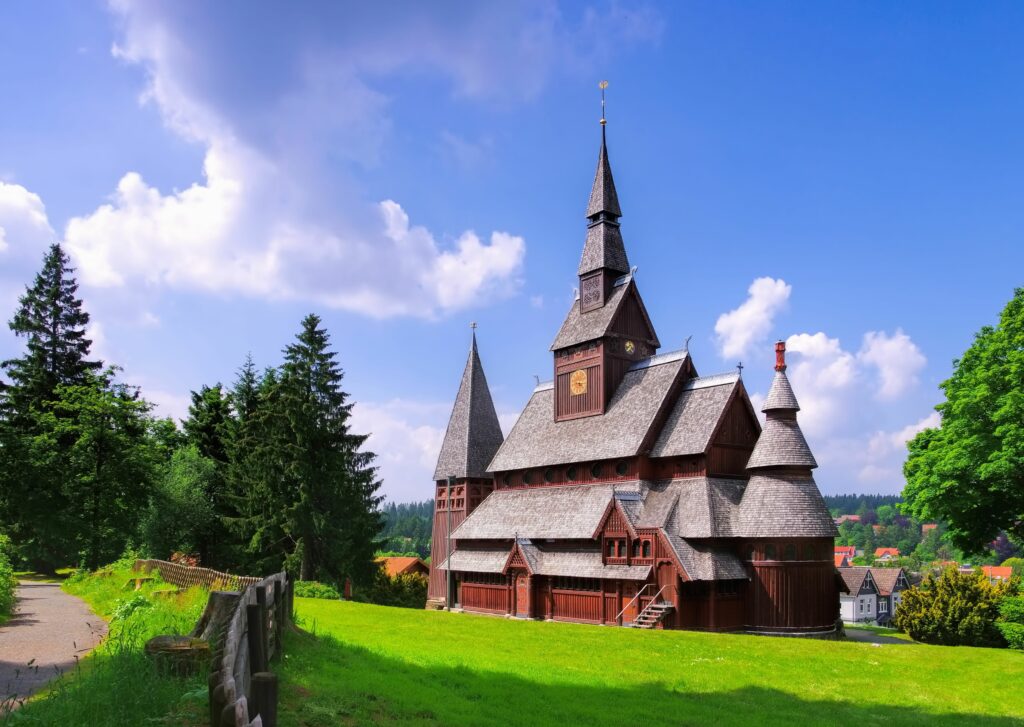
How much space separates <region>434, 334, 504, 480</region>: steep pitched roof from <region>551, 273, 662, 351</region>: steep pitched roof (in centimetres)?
988

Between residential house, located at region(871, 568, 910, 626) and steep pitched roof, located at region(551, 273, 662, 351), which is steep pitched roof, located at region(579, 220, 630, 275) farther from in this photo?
residential house, located at region(871, 568, 910, 626)

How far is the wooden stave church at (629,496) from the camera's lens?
3356cm

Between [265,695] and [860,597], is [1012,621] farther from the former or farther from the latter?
[860,597]

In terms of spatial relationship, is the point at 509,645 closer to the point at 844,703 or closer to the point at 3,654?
the point at 844,703

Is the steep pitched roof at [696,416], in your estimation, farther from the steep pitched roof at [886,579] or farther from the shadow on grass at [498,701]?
the steep pitched roof at [886,579]

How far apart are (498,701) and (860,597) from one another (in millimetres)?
91286

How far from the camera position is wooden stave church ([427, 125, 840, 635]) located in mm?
33562

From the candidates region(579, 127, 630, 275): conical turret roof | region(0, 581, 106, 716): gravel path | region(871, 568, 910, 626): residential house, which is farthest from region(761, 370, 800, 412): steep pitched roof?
region(871, 568, 910, 626): residential house

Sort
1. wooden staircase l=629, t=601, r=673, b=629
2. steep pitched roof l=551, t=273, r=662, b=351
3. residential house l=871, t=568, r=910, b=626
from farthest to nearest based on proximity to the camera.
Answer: residential house l=871, t=568, r=910, b=626 < steep pitched roof l=551, t=273, r=662, b=351 < wooden staircase l=629, t=601, r=673, b=629

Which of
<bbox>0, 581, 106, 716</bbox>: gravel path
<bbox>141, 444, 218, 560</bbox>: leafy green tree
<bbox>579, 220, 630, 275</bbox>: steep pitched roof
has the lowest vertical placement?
<bbox>0, 581, 106, 716</bbox>: gravel path

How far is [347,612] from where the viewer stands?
3034 cm

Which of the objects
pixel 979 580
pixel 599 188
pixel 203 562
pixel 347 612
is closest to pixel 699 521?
pixel 979 580

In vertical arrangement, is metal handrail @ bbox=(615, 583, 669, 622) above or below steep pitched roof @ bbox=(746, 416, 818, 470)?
below

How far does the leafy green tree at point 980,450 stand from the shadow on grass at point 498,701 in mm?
18974
